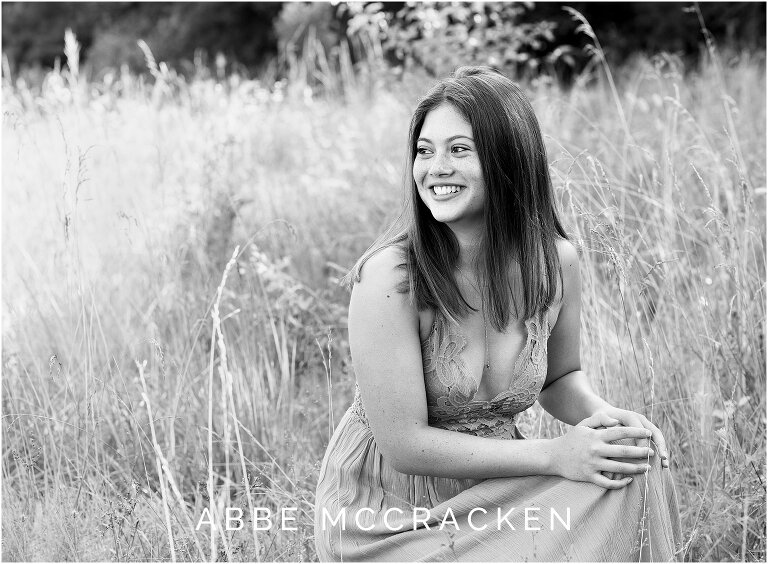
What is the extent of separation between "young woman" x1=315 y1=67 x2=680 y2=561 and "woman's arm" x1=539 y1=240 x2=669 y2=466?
0.16ft

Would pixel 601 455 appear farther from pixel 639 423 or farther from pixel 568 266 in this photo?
Result: pixel 568 266

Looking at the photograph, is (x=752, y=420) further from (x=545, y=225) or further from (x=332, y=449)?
(x=332, y=449)

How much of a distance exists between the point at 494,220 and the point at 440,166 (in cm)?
18

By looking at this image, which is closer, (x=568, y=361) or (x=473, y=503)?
(x=473, y=503)

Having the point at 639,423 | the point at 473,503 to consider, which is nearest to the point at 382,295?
the point at 473,503

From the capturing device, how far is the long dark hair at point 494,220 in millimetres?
1899

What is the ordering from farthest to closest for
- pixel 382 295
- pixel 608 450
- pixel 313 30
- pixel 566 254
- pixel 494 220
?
pixel 313 30, pixel 566 254, pixel 494 220, pixel 382 295, pixel 608 450

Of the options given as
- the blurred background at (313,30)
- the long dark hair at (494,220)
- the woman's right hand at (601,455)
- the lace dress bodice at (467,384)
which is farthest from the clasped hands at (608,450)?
the blurred background at (313,30)

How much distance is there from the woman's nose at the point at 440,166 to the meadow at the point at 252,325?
43cm

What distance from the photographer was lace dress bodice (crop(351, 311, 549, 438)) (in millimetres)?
1896

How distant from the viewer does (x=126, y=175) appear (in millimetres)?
4648

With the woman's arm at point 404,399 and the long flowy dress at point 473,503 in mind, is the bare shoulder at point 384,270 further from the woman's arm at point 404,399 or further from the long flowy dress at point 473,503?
the long flowy dress at point 473,503

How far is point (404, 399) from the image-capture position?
1.84 m

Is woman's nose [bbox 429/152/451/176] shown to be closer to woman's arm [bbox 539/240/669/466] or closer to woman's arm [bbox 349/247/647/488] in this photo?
woman's arm [bbox 349/247/647/488]
